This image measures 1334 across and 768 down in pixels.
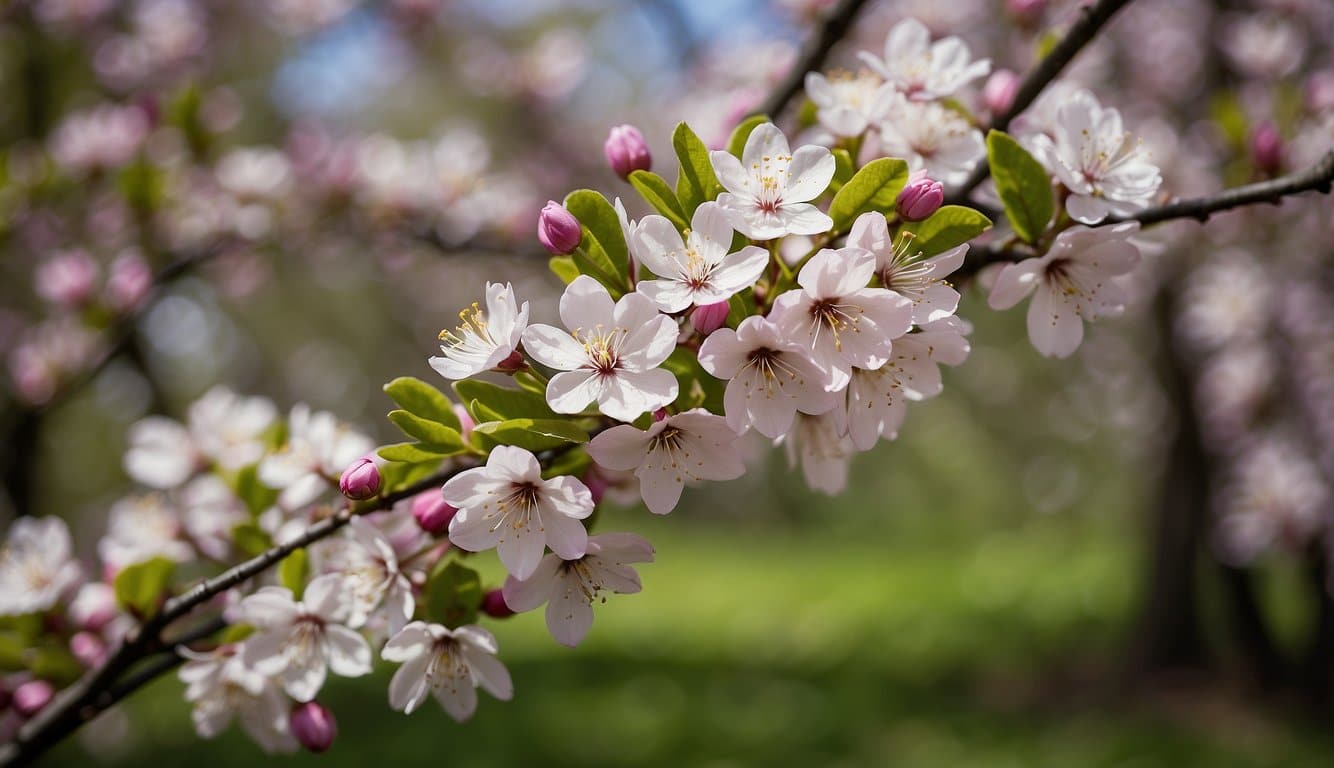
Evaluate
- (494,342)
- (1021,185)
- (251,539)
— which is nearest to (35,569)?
(251,539)

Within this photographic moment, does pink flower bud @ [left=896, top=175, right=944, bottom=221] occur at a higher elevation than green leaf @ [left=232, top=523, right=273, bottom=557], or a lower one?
higher

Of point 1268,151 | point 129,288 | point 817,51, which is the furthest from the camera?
point 129,288

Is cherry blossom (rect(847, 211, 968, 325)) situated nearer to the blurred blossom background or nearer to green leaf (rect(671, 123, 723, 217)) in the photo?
green leaf (rect(671, 123, 723, 217))

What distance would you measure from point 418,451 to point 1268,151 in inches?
51.9

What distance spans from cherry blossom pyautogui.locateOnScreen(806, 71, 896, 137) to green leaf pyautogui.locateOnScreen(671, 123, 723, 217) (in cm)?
21

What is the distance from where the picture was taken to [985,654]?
5.20 m

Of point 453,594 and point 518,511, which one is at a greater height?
point 518,511

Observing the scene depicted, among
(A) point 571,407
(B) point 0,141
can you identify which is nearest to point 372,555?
(A) point 571,407

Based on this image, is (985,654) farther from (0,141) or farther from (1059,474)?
(1059,474)

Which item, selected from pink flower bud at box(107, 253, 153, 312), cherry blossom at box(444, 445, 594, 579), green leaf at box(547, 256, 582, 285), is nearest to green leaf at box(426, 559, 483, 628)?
cherry blossom at box(444, 445, 594, 579)

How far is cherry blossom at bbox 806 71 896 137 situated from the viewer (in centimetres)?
113

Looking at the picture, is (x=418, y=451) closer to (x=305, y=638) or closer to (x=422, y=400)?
(x=422, y=400)

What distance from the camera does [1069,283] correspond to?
1082 mm

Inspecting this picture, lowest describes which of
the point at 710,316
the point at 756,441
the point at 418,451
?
the point at 756,441
